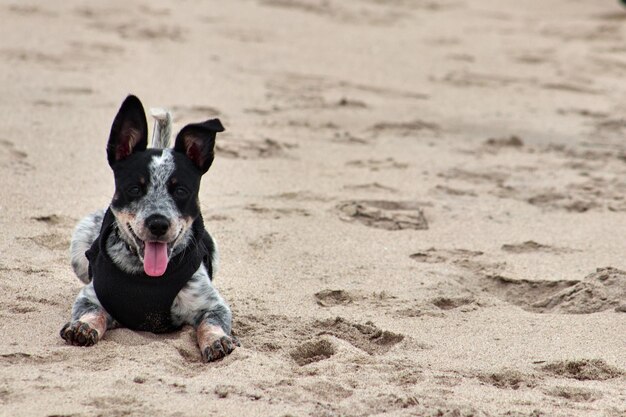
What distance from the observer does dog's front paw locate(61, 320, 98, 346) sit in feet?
15.8

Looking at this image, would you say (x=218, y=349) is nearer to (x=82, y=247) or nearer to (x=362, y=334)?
(x=362, y=334)

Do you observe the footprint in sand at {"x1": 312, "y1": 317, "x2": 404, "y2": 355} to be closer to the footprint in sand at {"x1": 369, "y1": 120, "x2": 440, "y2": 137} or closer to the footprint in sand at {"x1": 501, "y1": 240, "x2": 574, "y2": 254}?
the footprint in sand at {"x1": 501, "y1": 240, "x2": 574, "y2": 254}

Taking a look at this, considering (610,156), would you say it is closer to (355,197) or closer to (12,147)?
(355,197)

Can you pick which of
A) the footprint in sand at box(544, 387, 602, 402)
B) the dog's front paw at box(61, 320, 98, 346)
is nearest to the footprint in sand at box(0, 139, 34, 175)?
the dog's front paw at box(61, 320, 98, 346)

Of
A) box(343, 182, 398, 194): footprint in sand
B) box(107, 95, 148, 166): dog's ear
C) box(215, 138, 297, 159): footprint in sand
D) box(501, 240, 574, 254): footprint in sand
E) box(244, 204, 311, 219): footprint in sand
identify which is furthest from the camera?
box(215, 138, 297, 159): footprint in sand

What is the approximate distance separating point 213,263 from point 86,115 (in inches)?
143

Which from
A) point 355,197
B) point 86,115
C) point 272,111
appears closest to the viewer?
point 355,197

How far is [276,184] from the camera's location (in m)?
7.76

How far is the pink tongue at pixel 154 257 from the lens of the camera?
4898 millimetres

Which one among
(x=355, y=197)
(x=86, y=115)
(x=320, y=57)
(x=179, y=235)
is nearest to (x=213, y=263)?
(x=179, y=235)

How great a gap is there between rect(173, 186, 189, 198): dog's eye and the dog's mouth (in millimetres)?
183

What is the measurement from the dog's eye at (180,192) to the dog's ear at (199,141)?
0.21 metres

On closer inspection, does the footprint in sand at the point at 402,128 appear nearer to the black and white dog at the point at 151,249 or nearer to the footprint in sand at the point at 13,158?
the footprint in sand at the point at 13,158

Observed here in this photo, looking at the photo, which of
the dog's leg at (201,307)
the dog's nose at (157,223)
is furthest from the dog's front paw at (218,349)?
the dog's nose at (157,223)
